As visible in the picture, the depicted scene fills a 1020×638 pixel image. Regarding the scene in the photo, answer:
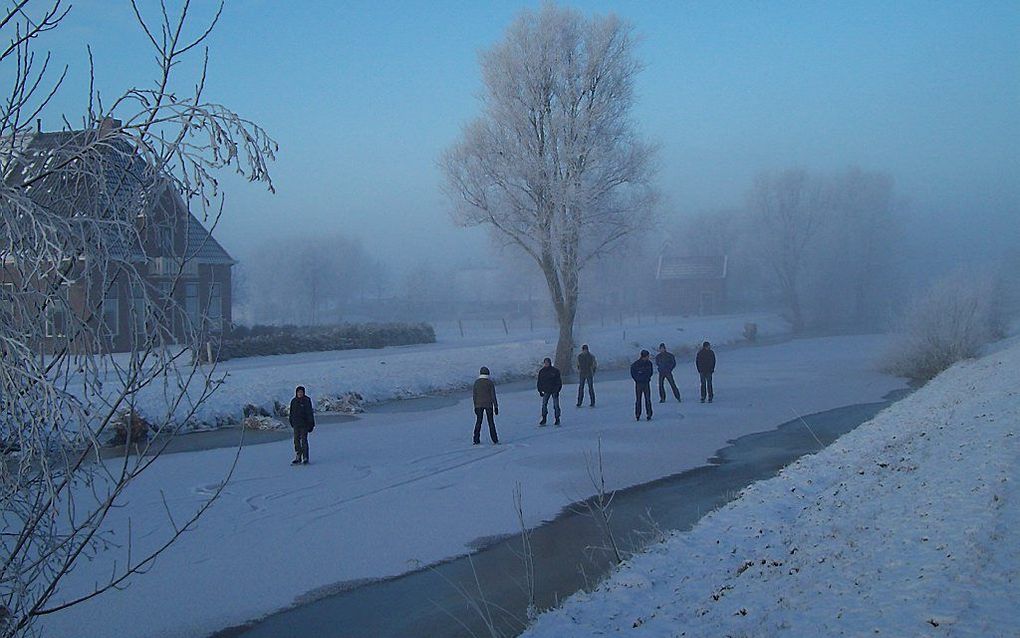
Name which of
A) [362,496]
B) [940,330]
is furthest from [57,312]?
[940,330]

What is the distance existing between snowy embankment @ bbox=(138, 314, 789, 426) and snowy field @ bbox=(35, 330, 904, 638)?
3.35 metres

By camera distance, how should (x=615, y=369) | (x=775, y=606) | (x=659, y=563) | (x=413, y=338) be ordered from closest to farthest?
(x=775, y=606) → (x=659, y=563) → (x=615, y=369) → (x=413, y=338)

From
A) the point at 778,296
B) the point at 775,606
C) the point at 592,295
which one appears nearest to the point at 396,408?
the point at 592,295

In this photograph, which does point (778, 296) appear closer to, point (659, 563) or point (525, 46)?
point (525, 46)

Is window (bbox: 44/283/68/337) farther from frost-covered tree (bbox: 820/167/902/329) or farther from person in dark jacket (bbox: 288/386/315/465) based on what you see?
frost-covered tree (bbox: 820/167/902/329)

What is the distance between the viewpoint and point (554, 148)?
33.1m

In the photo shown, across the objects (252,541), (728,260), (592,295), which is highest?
(728,260)

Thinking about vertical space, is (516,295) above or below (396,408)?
above

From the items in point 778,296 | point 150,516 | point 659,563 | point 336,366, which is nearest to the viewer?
point 659,563

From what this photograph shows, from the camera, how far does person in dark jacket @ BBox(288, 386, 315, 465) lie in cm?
1512

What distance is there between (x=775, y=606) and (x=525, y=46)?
1158 inches

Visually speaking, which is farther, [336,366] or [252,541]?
[336,366]

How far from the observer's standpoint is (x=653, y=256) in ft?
314

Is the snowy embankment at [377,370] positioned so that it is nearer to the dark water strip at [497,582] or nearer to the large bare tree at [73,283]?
the dark water strip at [497,582]
